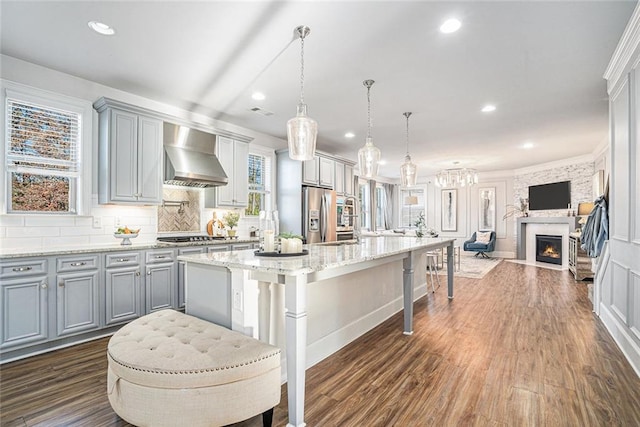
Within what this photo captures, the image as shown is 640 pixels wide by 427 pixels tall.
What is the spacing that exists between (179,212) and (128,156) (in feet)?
3.52

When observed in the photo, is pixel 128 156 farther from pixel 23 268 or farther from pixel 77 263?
pixel 23 268

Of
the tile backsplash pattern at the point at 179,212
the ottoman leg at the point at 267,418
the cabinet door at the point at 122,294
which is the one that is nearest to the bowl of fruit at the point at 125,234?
the cabinet door at the point at 122,294

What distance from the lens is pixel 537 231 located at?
8.55m

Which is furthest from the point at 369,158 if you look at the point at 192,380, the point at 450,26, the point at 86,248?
the point at 86,248

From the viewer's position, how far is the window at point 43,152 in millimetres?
3014

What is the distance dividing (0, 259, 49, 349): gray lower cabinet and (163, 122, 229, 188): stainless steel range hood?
1.63m

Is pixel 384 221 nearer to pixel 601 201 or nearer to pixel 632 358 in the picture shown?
pixel 601 201

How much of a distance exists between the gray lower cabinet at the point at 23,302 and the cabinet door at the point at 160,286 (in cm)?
87

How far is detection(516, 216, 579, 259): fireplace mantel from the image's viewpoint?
754cm

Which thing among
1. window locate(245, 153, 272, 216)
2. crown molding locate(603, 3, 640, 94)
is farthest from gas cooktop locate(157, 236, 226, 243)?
crown molding locate(603, 3, 640, 94)

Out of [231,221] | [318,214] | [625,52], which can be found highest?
[625,52]

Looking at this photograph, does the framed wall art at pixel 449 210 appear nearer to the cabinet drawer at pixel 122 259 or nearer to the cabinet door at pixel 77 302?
the cabinet drawer at pixel 122 259

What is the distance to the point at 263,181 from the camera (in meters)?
5.63

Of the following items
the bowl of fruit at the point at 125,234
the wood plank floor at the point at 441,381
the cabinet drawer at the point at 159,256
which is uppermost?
the bowl of fruit at the point at 125,234
